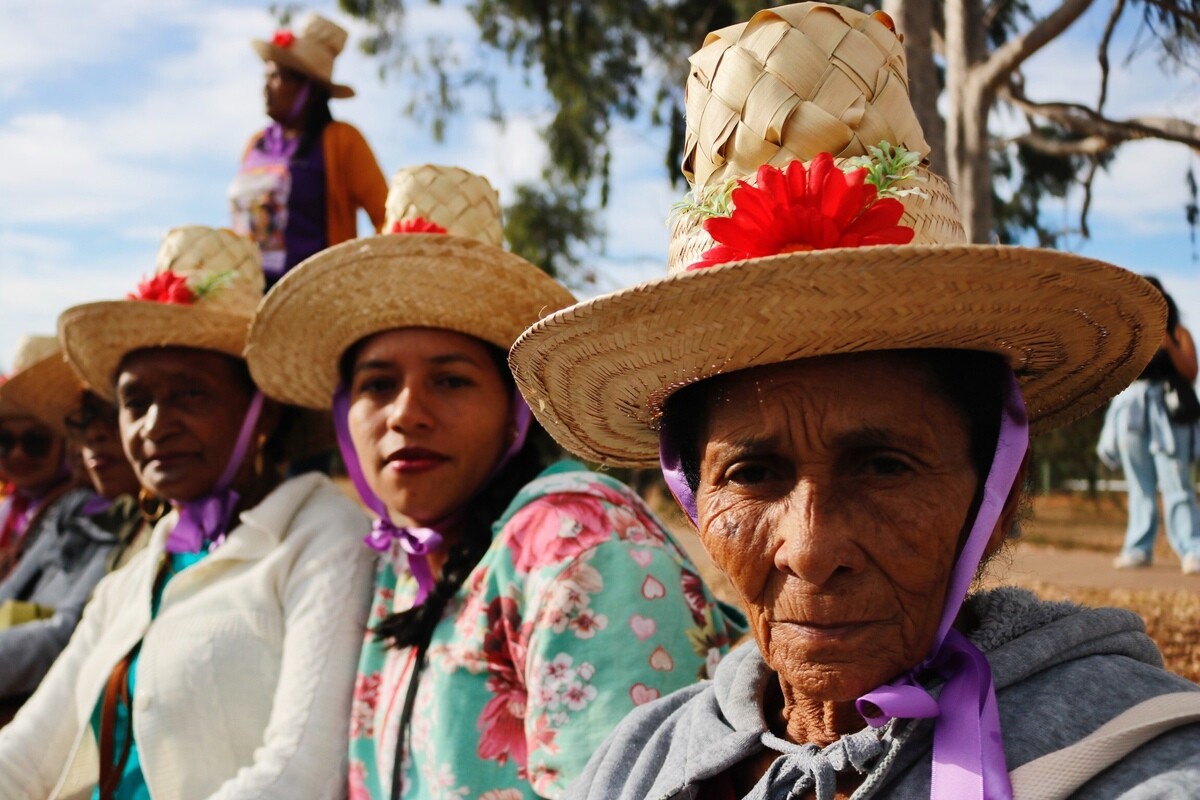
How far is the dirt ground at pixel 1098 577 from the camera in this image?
17.0 ft

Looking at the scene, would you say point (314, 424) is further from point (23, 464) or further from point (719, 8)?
point (719, 8)

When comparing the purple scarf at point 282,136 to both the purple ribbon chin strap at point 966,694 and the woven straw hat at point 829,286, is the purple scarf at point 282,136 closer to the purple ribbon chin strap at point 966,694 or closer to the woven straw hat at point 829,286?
the woven straw hat at point 829,286

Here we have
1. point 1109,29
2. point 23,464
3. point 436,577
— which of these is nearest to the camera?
point 436,577

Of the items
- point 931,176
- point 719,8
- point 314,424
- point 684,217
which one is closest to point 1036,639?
point 931,176

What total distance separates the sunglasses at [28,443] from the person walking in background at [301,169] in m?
1.99

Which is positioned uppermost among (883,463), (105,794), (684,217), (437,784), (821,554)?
(684,217)

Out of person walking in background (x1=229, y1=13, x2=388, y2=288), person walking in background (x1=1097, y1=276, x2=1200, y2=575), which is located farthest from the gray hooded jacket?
person walking in background (x1=1097, y1=276, x2=1200, y2=575)

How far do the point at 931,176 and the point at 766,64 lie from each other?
1.04 ft

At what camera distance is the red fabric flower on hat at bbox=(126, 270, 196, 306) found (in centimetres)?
386

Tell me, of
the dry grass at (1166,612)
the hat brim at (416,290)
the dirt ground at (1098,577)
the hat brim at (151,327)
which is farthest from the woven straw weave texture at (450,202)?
the dry grass at (1166,612)

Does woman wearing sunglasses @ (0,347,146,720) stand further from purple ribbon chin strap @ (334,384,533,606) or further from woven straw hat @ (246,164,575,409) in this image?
purple ribbon chin strap @ (334,384,533,606)

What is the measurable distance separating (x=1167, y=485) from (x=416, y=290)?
28.0 ft

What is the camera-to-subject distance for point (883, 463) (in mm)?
1633

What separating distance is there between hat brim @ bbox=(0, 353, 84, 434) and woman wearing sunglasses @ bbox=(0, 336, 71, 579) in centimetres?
11
